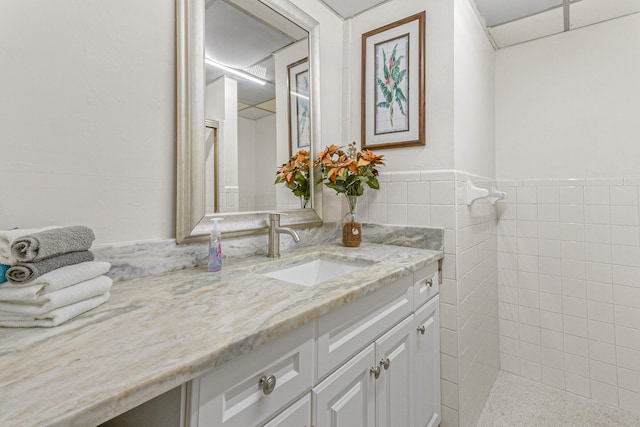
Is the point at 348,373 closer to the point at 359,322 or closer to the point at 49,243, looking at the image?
the point at 359,322

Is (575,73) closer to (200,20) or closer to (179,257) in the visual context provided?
(200,20)

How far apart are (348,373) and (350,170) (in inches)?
34.0

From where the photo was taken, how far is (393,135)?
1.55 metres

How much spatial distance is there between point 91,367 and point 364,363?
2.28 feet

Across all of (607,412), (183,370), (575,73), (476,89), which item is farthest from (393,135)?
(607,412)

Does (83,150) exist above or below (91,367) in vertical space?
above

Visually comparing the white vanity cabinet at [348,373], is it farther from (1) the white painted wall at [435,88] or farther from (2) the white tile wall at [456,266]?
(1) the white painted wall at [435,88]

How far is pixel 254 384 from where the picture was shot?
59 centimetres

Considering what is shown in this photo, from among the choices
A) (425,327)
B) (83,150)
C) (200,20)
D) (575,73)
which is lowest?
(425,327)

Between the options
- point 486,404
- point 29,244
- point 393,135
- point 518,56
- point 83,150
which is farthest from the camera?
point 518,56

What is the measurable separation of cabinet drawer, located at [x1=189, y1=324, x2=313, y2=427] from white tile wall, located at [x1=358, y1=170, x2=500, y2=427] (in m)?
0.91

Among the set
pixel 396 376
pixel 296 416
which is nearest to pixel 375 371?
pixel 396 376

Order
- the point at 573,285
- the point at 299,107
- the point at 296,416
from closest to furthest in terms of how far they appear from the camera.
Result: the point at 296,416, the point at 299,107, the point at 573,285

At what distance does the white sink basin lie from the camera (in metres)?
1.23
